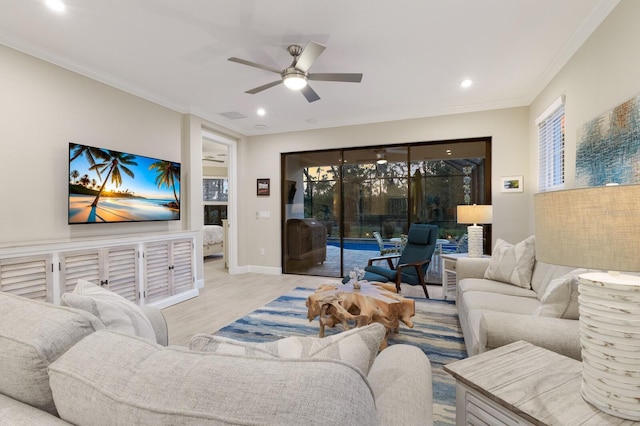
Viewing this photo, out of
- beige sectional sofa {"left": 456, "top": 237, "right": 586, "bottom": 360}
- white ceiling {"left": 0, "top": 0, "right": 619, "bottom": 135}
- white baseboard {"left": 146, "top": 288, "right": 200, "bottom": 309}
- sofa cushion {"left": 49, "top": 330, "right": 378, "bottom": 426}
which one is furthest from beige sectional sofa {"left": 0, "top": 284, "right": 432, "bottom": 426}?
white baseboard {"left": 146, "top": 288, "right": 200, "bottom": 309}

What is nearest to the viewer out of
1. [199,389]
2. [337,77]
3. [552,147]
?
[199,389]

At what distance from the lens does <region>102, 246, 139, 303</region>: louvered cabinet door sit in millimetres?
3199

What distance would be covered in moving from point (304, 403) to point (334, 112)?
481cm

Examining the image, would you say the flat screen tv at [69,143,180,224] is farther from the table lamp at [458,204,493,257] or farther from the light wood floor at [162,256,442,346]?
the table lamp at [458,204,493,257]

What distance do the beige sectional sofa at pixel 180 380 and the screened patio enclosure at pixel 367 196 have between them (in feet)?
14.3

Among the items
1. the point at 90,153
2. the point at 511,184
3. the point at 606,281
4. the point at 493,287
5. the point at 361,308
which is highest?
the point at 90,153

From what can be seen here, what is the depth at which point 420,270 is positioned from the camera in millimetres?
3912

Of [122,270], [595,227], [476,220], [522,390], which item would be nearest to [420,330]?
[476,220]

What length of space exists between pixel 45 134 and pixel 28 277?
1412 millimetres

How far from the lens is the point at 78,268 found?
2932mm

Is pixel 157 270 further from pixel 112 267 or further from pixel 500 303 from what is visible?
pixel 500 303

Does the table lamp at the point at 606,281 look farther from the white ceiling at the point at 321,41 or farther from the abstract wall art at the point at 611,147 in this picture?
the white ceiling at the point at 321,41

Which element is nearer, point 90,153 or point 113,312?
point 113,312

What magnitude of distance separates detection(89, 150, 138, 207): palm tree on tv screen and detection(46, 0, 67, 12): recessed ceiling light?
4.64ft
